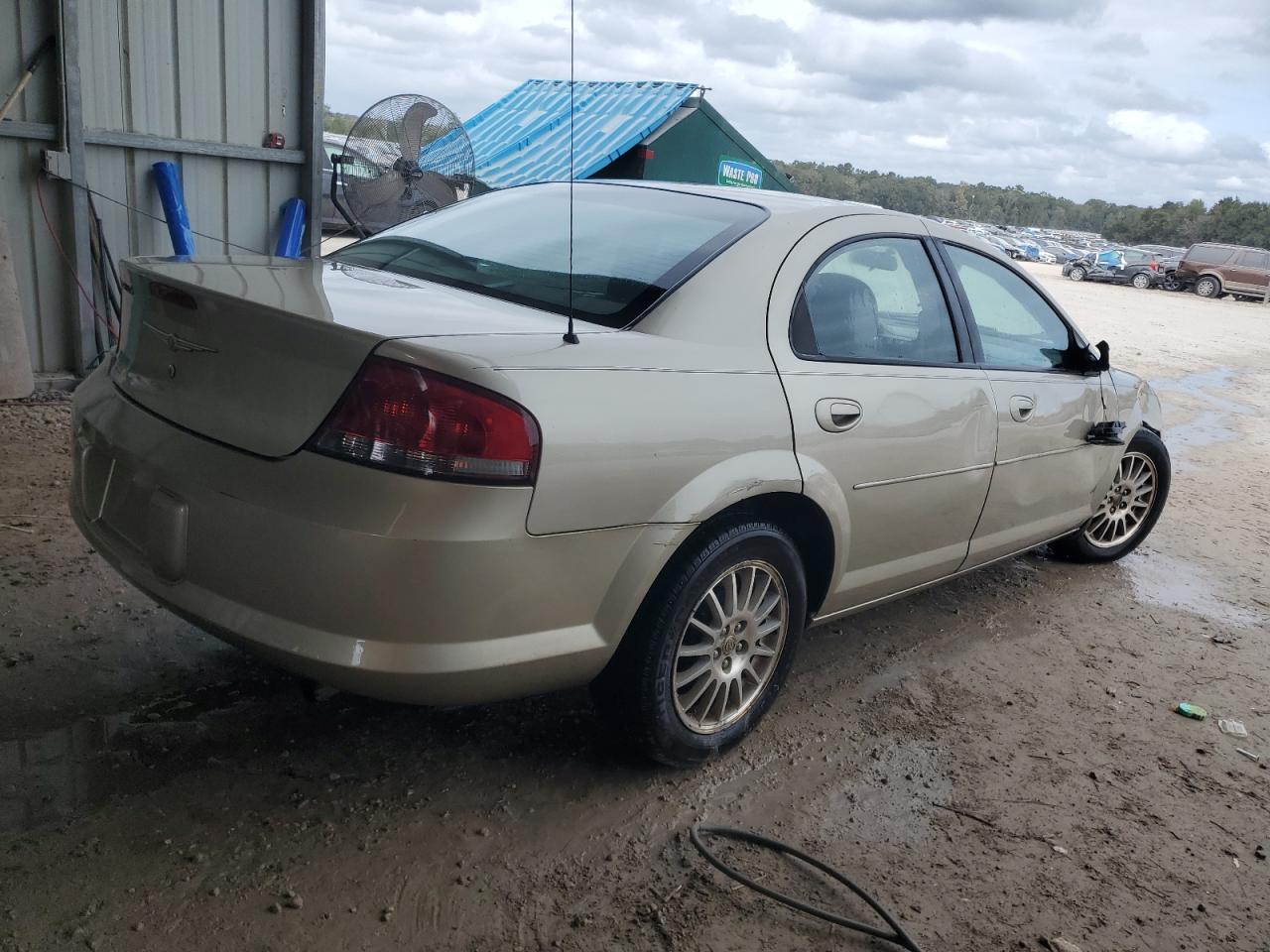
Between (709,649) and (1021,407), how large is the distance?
1.65 m

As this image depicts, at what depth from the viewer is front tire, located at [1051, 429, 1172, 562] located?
16.1ft

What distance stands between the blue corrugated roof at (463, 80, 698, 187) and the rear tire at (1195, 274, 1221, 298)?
2256cm

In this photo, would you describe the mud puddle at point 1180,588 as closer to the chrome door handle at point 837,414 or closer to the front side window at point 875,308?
the front side window at point 875,308

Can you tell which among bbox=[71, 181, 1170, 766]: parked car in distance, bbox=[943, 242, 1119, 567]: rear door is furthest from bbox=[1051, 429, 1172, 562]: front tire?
bbox=[71, 181, 1170, 766]: parked car in distance

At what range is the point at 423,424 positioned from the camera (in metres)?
2.14

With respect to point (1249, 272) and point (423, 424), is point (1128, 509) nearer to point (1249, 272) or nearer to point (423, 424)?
point (423, 424)

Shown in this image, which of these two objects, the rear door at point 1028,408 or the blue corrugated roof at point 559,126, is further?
the blue corrugated roof at point 559,126

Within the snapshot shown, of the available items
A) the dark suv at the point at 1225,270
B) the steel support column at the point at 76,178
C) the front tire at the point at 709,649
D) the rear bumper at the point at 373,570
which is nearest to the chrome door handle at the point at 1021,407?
the front tire at the point at 709,649

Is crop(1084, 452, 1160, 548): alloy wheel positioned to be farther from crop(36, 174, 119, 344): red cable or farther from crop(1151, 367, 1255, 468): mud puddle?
crop(36, 174, 119, 344): red cable

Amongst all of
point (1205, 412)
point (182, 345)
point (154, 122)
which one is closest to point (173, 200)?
point (154, 122)

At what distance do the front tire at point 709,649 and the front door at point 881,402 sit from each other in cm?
22

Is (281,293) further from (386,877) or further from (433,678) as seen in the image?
(386,877)

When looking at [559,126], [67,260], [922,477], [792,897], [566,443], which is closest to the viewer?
[566,443]

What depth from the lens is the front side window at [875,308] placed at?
3014 mm
